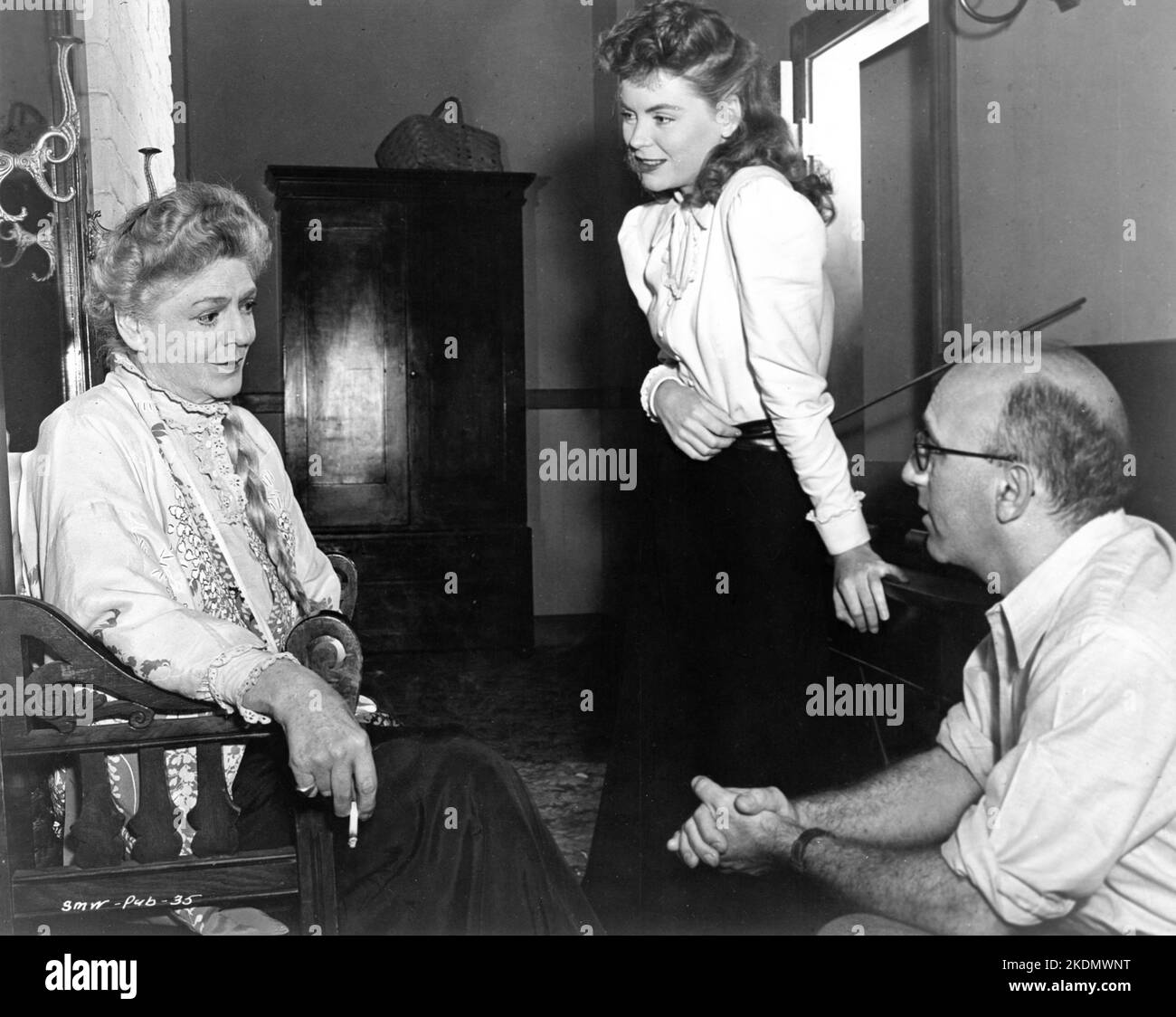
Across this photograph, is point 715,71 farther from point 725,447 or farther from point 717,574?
point 717,574

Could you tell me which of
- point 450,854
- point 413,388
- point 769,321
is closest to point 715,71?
point 769,321

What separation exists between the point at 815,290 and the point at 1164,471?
1.73ft

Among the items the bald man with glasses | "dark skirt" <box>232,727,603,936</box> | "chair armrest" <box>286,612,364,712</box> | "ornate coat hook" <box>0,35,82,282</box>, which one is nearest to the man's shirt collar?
the bald man with glasses

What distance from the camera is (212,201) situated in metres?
1.52

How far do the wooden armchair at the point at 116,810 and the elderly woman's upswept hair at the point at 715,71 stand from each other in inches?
34.1

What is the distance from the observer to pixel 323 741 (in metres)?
1.24

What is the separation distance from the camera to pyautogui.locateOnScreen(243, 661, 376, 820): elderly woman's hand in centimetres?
123

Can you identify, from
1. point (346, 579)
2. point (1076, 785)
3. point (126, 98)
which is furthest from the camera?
point (126, 98)

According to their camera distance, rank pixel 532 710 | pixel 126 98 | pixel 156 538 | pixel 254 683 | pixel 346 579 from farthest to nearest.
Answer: pixel 532 710
pixel 126 98
pixel 346 579
pixel 156 538
pixel 254 683

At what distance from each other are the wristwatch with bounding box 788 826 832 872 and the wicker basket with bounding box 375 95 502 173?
300 cm

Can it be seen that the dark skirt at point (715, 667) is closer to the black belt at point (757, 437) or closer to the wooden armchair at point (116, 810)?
the black belt at point (757, 437)

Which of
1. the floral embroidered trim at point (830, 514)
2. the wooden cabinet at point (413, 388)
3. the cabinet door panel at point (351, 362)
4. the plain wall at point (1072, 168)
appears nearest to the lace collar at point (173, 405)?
the floral embroidered trim at point (830, 514)

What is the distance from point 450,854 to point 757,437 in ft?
2.37

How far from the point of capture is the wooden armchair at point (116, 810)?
4.18 ft
